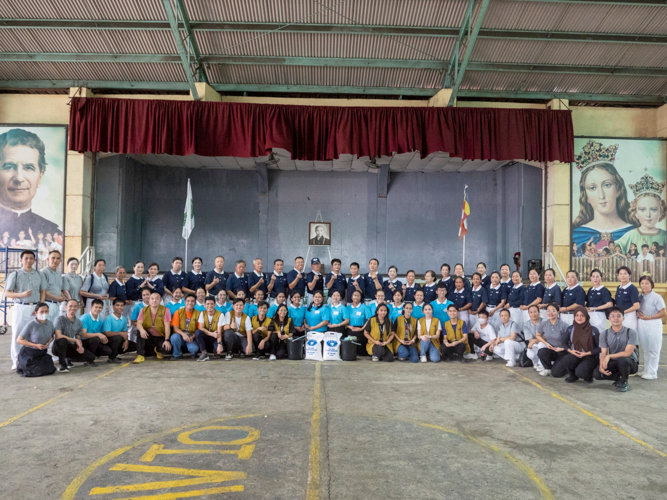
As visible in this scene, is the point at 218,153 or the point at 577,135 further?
the point at 577,135

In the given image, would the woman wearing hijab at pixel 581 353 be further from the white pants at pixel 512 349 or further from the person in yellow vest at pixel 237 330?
the person in yellow vest at pixel 237 330

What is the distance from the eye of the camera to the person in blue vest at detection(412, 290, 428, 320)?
895 centimetres

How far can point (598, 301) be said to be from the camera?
27.4 ft

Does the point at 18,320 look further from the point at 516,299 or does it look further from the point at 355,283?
the point at 516,299

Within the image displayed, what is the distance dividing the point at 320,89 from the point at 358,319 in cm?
630

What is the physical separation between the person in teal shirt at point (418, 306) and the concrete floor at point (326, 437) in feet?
7.34

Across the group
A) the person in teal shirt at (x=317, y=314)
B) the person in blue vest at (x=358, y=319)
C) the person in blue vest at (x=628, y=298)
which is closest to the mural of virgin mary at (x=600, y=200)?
the person in blue vest at (x=628, y=298)

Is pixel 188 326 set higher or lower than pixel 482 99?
lower

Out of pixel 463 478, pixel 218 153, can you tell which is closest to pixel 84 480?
pixel 463 478

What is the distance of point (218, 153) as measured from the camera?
1164 centimetres

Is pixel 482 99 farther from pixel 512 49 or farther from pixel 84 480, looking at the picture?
pixel 84 480

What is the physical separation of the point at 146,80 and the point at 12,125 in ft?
11.4

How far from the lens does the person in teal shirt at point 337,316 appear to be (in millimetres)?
8867

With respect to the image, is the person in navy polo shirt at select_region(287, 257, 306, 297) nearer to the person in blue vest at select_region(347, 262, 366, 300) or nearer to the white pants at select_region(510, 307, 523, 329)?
the person in blue vest at select_region(347, 262, 366, 300)
